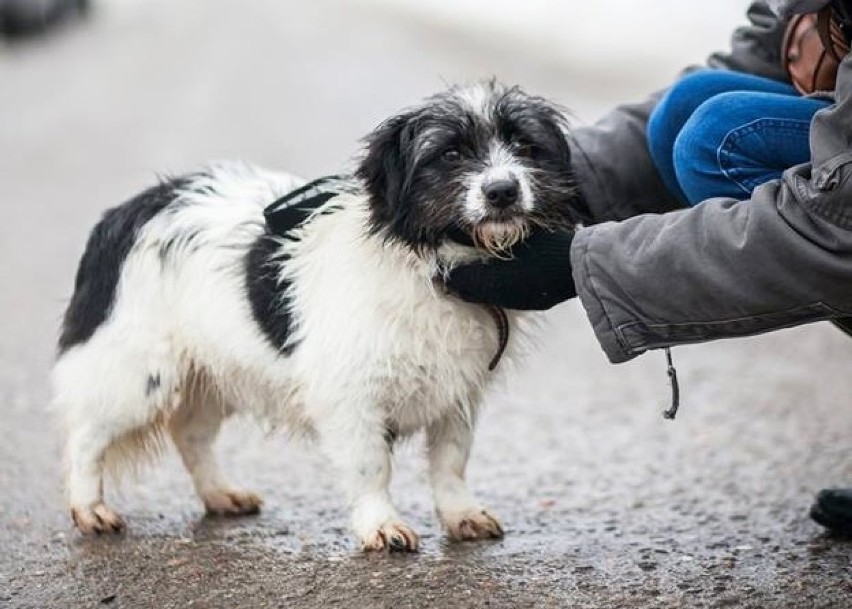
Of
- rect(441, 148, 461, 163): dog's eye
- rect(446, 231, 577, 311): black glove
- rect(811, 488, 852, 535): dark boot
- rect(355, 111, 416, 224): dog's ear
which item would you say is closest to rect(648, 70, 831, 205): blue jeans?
rect(446, 231, 577, 311): black glove

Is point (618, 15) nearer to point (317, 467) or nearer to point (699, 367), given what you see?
point (699, 367)

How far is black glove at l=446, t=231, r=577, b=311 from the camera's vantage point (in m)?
3.54

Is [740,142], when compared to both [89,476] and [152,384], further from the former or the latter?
[89,476]

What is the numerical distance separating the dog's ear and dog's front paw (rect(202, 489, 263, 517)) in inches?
43.7

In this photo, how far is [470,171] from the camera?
3.62 metres

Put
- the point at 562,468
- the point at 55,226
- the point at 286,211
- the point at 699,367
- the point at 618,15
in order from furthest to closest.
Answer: the point at 618,15, the point at 55,226, the point at 699,367, the point at 562,468, the point at 286,211

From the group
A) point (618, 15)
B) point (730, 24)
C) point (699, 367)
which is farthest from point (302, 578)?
point (618, 15)

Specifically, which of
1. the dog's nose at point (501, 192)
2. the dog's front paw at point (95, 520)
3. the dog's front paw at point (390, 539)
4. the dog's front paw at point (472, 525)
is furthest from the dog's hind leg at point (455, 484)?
the dog's front paw at point (95, 520)

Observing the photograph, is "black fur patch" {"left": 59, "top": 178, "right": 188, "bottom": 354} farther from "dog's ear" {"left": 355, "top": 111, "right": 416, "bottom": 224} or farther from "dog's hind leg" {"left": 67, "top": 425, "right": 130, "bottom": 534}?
"dog's ear" {"left": 355, "top": 111, "right": 416, "bottom": 224}

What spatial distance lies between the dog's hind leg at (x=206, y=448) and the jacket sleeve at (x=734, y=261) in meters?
1.54

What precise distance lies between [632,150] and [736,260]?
1.11 m

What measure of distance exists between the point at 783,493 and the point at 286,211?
1804 millimetres

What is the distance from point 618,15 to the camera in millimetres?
20859

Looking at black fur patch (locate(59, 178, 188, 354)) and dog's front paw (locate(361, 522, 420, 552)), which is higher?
black fur patch (locate(59, 178, 188, 354))
